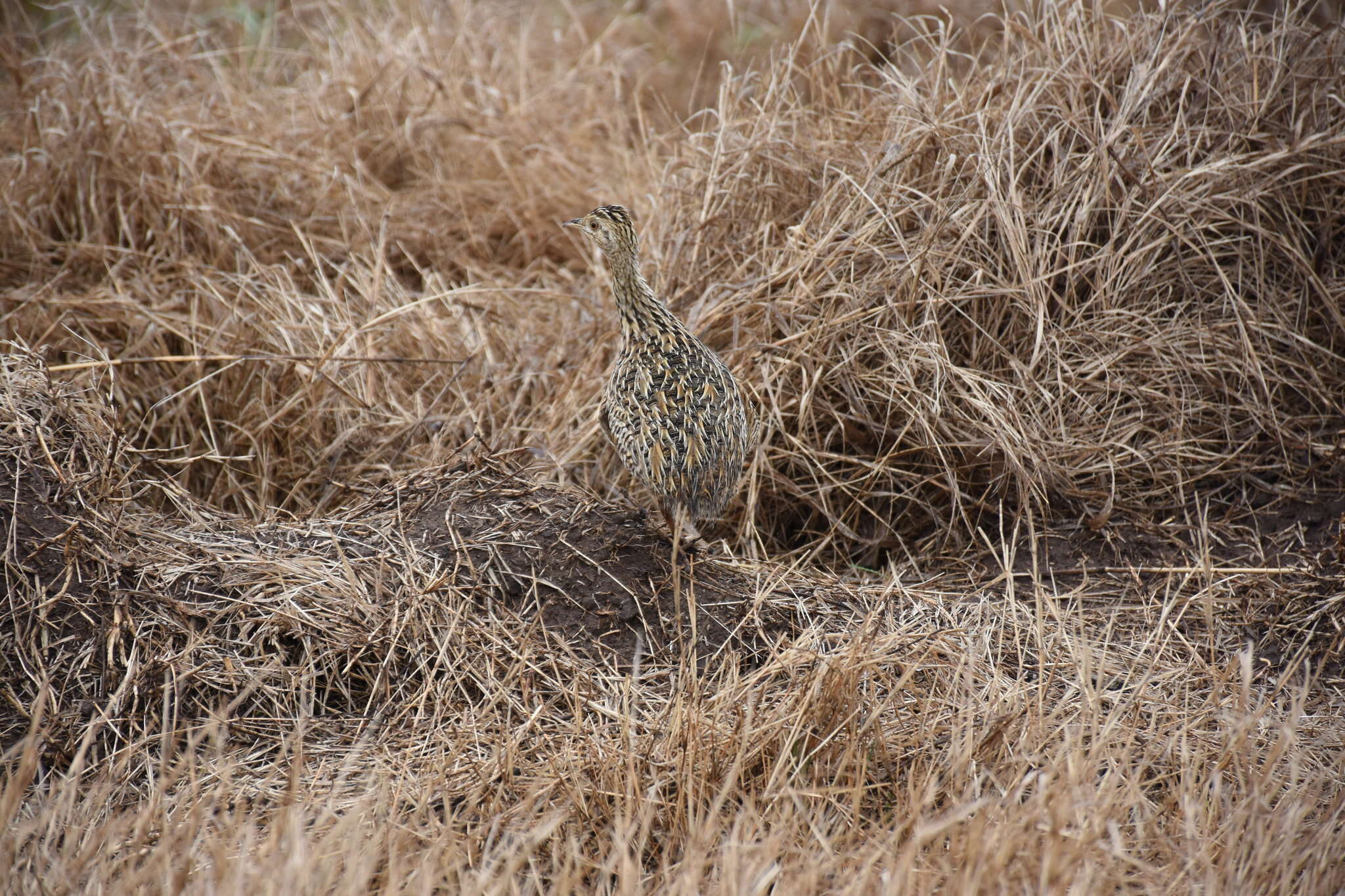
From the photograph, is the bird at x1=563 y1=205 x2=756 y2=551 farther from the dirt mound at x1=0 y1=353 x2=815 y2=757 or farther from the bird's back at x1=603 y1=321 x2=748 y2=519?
the dirt mound at x1=0 y1=353 x2=815 y2=757

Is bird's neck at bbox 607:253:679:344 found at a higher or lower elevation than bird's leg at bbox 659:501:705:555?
higher

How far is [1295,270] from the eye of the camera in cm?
457

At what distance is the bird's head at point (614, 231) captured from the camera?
13.1 ft

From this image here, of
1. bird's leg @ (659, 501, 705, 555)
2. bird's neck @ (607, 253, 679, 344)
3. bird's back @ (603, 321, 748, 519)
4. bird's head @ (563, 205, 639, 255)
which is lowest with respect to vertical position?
bird's leg @ (659, 501, 705, 555)

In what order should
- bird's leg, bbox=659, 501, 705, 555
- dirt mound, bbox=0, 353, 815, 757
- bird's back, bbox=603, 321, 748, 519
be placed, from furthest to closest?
1. bird's leg, bbox=659, 501, 705, 555
2. bird's back, bbox=603, 321, 748, 519
3. dirt mound, bbox=0, 353, 815, 757

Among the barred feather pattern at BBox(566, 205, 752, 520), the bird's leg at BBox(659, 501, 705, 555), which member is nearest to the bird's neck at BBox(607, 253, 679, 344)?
the barred feather pattern at BBox(566, 205, 752, 520)

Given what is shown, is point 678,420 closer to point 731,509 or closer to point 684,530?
point 684,530

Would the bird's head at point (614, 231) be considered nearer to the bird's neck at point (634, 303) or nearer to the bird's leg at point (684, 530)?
the bird's neck at point (634, 303)

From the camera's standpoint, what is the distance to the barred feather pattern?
12.2 feet

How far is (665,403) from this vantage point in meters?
3.76

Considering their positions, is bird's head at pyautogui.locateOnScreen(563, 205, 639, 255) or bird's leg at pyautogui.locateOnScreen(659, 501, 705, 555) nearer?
bird's leg at pyautogui.locateOnScreen(659, 501, 705, 555)

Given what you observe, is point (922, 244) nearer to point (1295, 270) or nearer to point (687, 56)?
point (1295, 270)

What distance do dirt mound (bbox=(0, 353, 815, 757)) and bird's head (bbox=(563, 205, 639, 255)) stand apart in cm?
92

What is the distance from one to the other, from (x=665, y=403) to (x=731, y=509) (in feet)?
2.84
